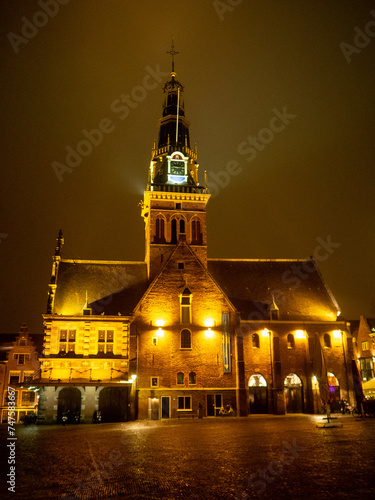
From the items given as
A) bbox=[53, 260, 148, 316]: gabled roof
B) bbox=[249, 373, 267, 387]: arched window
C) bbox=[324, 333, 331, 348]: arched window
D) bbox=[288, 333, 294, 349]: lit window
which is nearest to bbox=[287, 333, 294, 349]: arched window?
bbox=[288, 333, 294, 349]: lit window

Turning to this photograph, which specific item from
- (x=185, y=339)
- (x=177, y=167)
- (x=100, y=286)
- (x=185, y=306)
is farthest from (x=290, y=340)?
(x=177, y=167)

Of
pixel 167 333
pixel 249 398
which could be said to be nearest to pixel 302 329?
pixel 249 398

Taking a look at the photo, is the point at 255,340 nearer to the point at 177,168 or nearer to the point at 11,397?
the point at 177,168

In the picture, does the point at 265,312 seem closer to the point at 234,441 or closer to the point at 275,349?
the point at 275,349

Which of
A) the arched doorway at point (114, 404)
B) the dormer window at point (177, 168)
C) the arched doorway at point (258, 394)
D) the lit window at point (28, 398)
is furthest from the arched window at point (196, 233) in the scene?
the lit window at point (28, 398)

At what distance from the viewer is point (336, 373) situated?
1687 inches

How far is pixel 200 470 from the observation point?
1145 centimetres

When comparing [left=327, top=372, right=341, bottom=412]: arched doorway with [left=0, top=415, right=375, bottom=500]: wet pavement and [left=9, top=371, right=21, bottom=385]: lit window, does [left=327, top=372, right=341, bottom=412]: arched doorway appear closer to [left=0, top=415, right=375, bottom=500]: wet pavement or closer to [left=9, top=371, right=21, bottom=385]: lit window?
[left=0, top=415, right=375, bottom=500]: wet pavement

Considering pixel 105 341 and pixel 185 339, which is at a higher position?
pixel 185 339

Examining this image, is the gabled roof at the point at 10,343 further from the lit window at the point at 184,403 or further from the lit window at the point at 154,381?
the lit window at the point at 184,403

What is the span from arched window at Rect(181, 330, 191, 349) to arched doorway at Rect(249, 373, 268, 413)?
6.76 m

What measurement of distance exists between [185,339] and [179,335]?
70cm

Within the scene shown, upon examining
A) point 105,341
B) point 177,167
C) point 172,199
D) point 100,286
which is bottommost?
point 105,341

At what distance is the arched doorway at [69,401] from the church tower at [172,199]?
1314 centimetres
